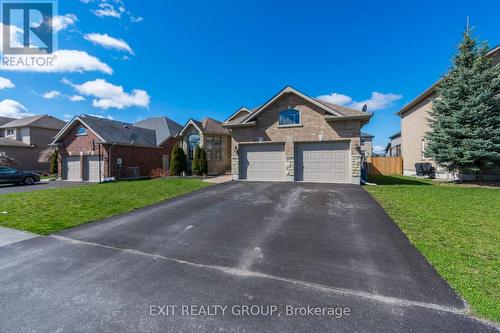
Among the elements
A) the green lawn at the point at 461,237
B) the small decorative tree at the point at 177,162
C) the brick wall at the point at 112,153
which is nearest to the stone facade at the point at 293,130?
the green lawn at the point at 461,237

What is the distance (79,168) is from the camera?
19.2m

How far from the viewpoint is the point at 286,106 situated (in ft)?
45.5

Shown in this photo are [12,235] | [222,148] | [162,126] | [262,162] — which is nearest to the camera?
[12,235]

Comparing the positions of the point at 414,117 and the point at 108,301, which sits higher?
the point at 414,117

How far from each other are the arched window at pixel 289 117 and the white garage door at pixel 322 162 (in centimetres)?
143

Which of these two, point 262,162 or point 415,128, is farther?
point 415,128

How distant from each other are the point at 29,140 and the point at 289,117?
108 ft

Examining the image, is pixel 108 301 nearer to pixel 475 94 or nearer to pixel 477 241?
pixel 477 241

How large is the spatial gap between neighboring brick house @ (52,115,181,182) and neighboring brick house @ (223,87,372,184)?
10098mm

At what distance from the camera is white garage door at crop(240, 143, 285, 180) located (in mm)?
13969

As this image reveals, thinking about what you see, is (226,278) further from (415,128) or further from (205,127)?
(415,128)

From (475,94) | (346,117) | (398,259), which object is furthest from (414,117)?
(398,259)

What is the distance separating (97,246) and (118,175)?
53.4 ft

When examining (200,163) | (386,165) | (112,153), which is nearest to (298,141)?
(200,163)
